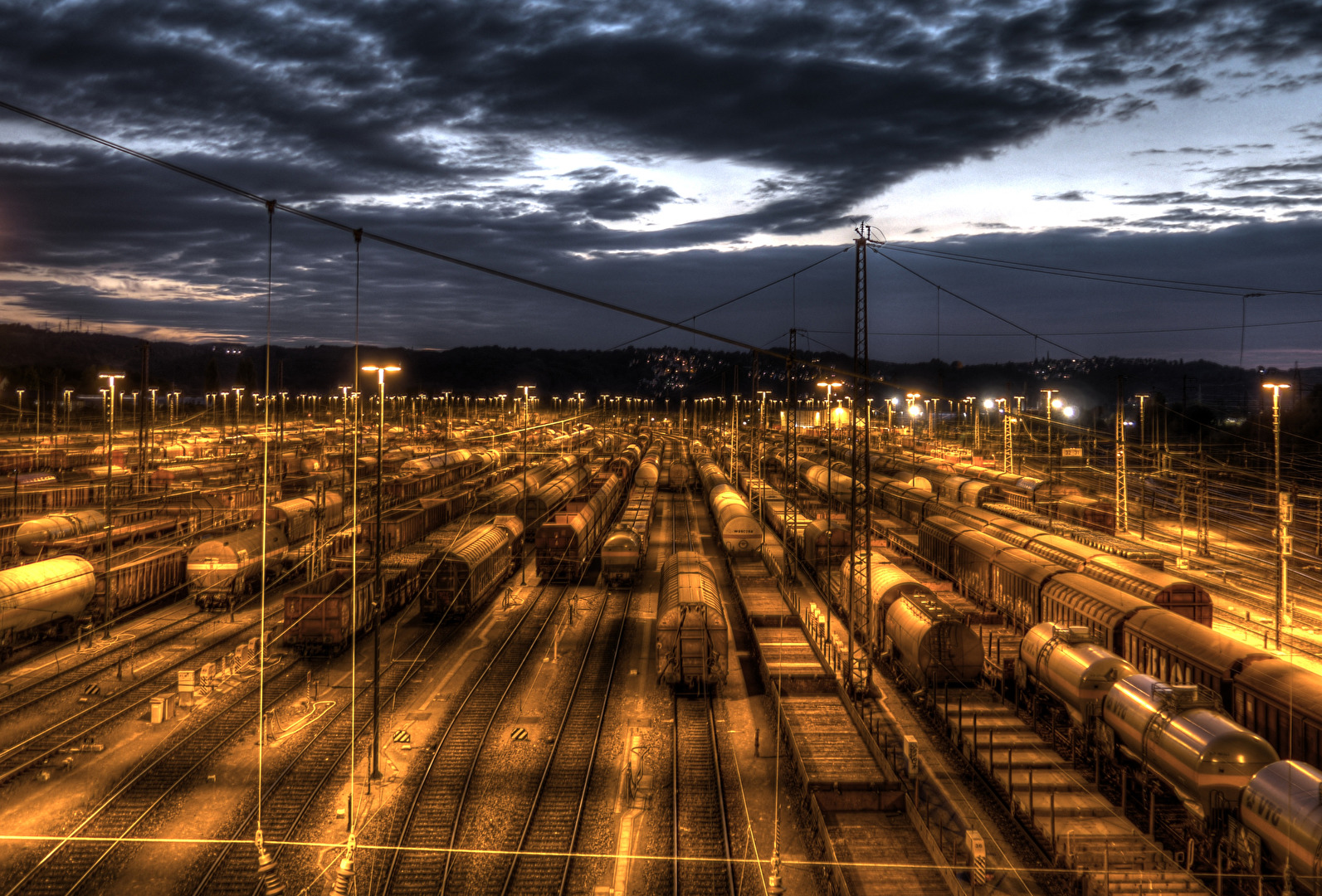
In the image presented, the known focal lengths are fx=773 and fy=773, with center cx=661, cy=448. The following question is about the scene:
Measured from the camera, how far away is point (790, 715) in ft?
61.5

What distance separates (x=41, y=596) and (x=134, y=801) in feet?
41.1

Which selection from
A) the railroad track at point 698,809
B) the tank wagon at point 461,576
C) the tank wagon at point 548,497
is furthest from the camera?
the tank wagon at point 548,497

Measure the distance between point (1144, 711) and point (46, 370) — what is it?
19771 cm

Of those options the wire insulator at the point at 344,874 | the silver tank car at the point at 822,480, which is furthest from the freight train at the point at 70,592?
the silver tank car at the point at 822,480

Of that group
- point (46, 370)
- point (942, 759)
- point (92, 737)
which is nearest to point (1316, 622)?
point (942, 759)

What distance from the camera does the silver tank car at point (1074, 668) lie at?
16.9 metres

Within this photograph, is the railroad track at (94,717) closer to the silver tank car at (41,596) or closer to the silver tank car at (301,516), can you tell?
the silver tank car at (41,596)

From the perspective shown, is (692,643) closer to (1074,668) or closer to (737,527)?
(1074,668)

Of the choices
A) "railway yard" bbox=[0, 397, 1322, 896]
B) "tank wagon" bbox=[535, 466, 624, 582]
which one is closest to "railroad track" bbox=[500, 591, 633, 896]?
"railway yard" bbox=[0, 397, 1322, 896]

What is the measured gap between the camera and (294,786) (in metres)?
16.8

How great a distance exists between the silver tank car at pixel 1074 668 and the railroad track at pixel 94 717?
17.2 metres

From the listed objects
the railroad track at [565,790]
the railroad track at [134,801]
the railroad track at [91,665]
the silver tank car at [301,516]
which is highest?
the silver tank car at [301,516]

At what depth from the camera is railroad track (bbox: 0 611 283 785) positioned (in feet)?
58.1

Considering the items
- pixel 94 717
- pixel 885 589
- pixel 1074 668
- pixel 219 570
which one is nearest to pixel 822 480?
pixel 885 589
